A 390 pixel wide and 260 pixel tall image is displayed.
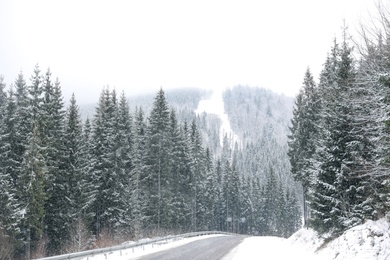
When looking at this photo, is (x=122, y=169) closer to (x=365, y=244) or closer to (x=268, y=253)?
(x=268, y=253)

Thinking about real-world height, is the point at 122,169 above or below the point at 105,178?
above

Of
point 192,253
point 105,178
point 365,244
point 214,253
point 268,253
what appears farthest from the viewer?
point 105,178

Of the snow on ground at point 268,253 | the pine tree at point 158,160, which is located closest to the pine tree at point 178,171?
the pine tree at point 158,160

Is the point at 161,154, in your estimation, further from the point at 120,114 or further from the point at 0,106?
the point at 0,106

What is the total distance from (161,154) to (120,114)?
21.0ft

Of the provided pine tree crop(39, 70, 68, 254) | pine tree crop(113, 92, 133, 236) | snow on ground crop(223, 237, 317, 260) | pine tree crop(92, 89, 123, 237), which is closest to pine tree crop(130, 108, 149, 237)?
pine tree crop(113, 92, 133, 236)

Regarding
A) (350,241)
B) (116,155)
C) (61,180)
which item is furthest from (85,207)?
(350,241)

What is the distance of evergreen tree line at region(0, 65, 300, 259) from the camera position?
1075 inches

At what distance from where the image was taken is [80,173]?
31938 millimetres

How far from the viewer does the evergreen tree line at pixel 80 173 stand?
27312 mm

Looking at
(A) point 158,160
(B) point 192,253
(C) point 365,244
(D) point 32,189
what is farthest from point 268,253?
(A) point 158,160

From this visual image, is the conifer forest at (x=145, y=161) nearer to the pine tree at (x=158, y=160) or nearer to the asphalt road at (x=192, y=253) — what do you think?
the pine tree at (x=158, y=160)

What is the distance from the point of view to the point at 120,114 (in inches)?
1553

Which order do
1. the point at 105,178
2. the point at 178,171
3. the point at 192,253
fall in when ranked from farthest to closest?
the point at 178,171 → the point at 105,178 → the point at 192,253
